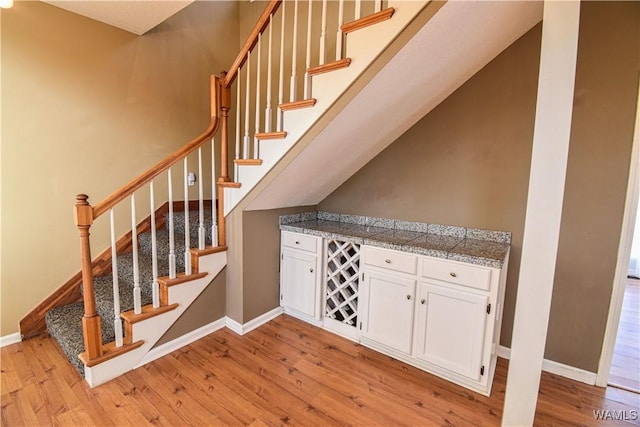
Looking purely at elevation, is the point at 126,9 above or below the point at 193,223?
above

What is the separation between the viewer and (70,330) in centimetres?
215

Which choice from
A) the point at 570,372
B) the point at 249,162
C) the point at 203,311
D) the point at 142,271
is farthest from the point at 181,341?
the point at 570,372

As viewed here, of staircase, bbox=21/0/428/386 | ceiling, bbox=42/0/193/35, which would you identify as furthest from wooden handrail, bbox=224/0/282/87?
ceiling, bbox=42/0/193/35

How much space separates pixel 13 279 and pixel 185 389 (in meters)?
1.64

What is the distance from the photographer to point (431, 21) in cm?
141

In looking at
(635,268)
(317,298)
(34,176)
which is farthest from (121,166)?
(635,268)

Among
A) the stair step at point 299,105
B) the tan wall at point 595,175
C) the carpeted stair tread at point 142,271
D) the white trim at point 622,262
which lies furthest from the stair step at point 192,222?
the white trim at point 622,262

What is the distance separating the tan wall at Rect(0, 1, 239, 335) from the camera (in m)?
2.21

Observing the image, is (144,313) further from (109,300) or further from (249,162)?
(249,162)

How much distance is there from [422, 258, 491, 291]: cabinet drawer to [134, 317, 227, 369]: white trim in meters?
1.78

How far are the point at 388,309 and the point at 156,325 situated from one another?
167 cm

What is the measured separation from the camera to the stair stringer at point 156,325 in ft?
6.28

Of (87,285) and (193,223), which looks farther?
(193,223)

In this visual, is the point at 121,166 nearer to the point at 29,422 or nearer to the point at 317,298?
the point at 29,422
